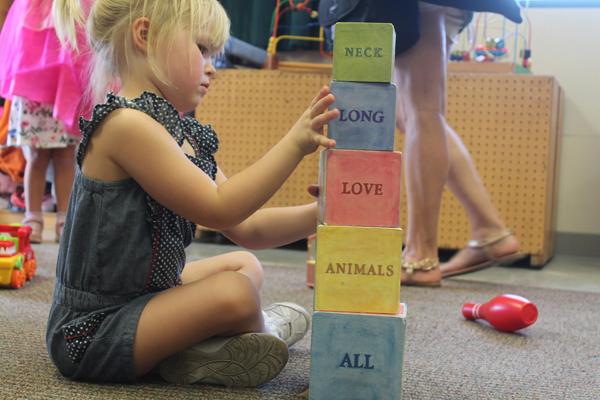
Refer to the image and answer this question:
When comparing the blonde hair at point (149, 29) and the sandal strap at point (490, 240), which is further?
the sandal strap at point (490, 240)

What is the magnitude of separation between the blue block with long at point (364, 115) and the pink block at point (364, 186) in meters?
0.01

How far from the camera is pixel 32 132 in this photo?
2.20 metres

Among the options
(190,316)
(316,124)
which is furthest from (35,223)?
(316,124)

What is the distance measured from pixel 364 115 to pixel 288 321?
43cm

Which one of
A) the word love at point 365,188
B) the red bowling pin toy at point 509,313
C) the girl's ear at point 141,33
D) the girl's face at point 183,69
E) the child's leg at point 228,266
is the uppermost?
the girl's ear at point 141,33

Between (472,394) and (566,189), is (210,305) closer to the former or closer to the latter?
(472,394)

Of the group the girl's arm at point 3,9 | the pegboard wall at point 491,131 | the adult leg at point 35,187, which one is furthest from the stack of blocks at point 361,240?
the girl's arm at point 3,9

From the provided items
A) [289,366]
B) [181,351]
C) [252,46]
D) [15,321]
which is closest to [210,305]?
[181,351]

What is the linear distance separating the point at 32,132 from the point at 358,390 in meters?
1.66

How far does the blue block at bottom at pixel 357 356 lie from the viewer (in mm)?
828

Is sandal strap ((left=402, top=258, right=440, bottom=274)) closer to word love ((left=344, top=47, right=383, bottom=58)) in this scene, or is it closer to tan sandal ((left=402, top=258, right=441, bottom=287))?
tan sandal ((left=402, top=258, right=441, bottom=287))

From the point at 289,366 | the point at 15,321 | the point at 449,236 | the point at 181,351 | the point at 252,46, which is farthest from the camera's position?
the point at 252,46

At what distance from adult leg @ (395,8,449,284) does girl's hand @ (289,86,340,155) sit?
0.94m

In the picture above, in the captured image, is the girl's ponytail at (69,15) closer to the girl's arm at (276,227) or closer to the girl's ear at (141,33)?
the girl's ear at (141,33)
